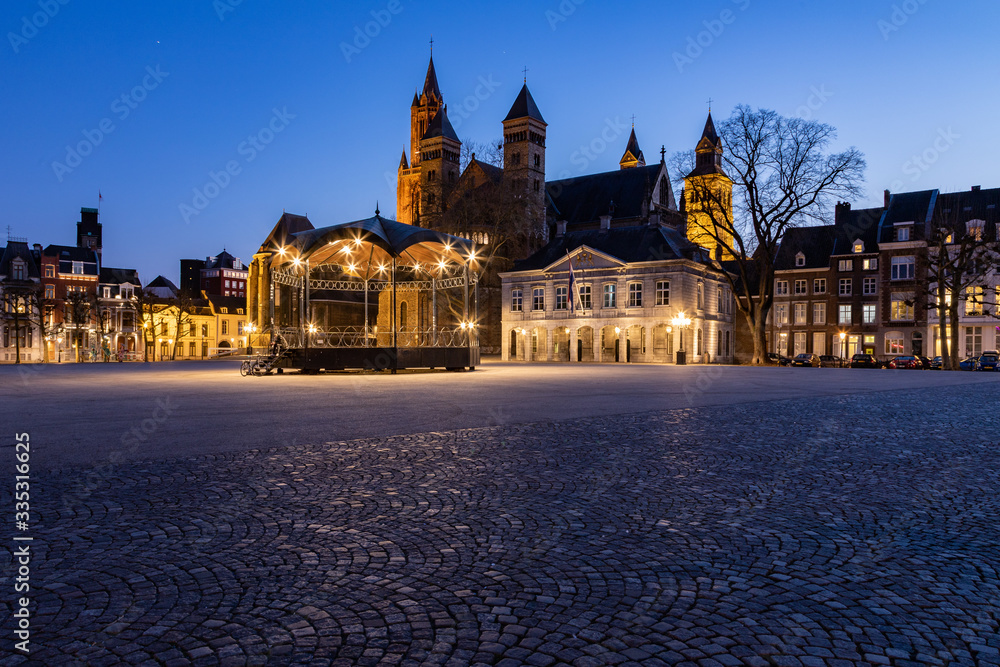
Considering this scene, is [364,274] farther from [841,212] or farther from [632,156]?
[632,156]

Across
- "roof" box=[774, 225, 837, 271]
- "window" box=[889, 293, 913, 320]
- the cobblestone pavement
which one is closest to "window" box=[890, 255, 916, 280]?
"window" box=[889, 293, 913, 320]

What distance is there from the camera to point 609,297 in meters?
→ 56.2

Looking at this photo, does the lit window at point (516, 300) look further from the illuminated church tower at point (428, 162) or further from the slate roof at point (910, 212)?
the slate roof at point (910, 212)

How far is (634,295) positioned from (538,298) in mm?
8454

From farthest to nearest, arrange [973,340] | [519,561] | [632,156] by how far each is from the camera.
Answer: [632,156]
[973,340]
[519,561]

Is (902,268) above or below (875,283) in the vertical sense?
above

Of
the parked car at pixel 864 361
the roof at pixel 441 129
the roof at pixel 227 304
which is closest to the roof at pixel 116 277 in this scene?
the roof at pixel 227 304

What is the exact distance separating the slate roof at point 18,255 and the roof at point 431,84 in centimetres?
5196

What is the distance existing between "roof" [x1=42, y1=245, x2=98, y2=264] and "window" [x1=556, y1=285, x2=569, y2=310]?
53.7 m

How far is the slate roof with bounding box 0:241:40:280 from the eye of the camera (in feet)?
237

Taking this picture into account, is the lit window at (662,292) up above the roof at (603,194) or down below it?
below

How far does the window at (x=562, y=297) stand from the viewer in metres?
57.7

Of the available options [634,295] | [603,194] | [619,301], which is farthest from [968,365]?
[603,194]

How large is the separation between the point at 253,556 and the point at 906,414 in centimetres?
1412
